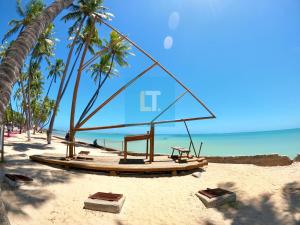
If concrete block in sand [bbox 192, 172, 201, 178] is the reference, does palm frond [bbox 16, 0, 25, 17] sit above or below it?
above

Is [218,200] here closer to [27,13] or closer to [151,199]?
[151,199]

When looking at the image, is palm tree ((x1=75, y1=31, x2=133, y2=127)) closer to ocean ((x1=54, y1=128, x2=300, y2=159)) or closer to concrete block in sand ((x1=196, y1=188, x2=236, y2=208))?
ocean ((x1=54, y1=128, x2=300, y2=159))

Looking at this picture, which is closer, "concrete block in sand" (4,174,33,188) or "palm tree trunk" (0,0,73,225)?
"palm tree trunk" (0,0,73,225)

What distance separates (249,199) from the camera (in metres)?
7.90

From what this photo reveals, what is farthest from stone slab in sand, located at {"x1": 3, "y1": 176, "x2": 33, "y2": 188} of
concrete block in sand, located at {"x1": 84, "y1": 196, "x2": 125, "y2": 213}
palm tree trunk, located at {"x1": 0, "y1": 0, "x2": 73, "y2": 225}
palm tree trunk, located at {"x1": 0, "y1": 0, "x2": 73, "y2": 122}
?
palm tree trunk, located at {"x1": 0, "y1": 0, "x2": 73, "y2": 122}

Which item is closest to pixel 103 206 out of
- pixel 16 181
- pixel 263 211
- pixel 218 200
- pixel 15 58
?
pixel 16 181

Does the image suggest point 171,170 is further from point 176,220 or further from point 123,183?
point 176,220

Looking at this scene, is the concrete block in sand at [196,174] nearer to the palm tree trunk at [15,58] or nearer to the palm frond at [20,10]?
the palm tree trunk at [15,58]

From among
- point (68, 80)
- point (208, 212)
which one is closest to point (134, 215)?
point (208, 212)

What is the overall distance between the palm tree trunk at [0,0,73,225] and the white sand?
2773mm

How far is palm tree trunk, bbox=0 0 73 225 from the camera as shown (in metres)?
3.68

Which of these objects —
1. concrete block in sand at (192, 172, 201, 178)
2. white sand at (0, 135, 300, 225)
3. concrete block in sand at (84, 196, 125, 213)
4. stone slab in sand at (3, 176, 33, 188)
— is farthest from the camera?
concrete block in sand at (192, 172, 201, 178)

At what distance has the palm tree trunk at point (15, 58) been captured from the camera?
145 inches

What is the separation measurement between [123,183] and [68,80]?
1762 cm
